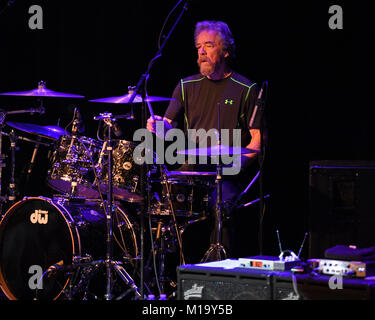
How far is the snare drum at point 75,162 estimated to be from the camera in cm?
420

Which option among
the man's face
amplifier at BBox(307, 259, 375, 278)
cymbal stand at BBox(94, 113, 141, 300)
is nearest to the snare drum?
cymbal stand at BBox(94, 113, 141, 300)

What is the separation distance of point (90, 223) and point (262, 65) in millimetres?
1854

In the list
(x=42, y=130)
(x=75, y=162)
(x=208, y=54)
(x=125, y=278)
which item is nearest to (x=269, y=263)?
(x=125, y=278)

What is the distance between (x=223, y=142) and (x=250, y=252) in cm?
99

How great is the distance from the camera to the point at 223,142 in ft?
14.1

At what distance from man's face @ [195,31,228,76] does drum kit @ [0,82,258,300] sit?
0.47 metres

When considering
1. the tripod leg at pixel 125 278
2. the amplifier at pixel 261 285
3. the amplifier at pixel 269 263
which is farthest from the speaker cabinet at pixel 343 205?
the tripod leg at pixel 125 278

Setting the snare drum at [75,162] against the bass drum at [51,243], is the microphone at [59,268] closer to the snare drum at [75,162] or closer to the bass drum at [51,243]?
the bass drum at [51,243]

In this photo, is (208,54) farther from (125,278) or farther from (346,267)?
(346,267)

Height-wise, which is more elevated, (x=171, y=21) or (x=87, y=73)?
(x=171, y=21)

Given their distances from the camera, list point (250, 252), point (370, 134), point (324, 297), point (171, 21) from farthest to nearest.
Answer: point (171, 21)
point (250, 252)
point (370, 134)
point (324, 297)

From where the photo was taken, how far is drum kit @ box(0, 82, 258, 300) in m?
4.06
